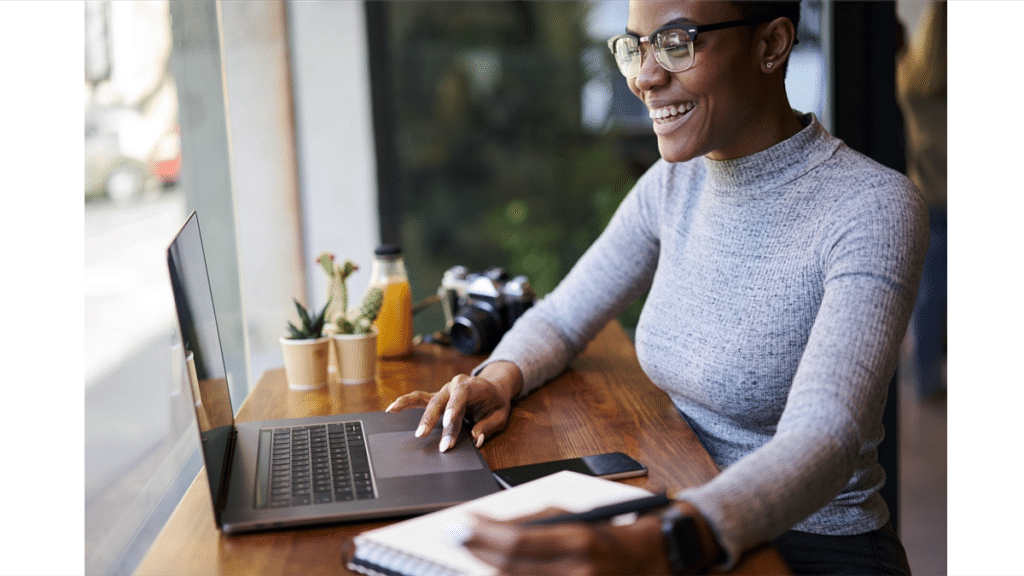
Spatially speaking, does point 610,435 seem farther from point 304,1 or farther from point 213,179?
point 304,1

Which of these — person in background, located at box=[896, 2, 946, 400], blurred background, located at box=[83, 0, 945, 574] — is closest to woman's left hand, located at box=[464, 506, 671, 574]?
blurred background, located at box=[83, 0, 945, 574]

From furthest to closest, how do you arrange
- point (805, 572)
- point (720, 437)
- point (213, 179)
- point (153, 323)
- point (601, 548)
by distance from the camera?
point (213, 179) → point (153, 323) → point (720, 437) → point (805, 572) → point (601, 548)

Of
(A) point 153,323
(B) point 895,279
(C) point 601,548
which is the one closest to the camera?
(C) point 601,548

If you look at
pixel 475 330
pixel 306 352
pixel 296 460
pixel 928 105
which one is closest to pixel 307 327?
pixel 306 352

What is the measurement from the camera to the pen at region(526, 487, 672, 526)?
68 cm

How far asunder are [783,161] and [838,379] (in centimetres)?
45

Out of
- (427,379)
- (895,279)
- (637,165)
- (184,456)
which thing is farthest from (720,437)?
(637,165)

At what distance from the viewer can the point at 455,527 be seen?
723mm

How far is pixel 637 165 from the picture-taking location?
2803mm

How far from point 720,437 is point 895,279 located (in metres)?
0.39

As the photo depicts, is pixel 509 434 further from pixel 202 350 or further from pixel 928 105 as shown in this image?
pixel 928 105

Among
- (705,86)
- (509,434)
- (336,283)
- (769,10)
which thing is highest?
(769,10)

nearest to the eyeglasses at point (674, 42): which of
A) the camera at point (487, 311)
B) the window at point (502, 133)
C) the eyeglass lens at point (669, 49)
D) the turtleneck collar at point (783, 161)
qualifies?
the eyeglass lens at point (669, 49)

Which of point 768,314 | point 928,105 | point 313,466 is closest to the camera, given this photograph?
point 313,466
